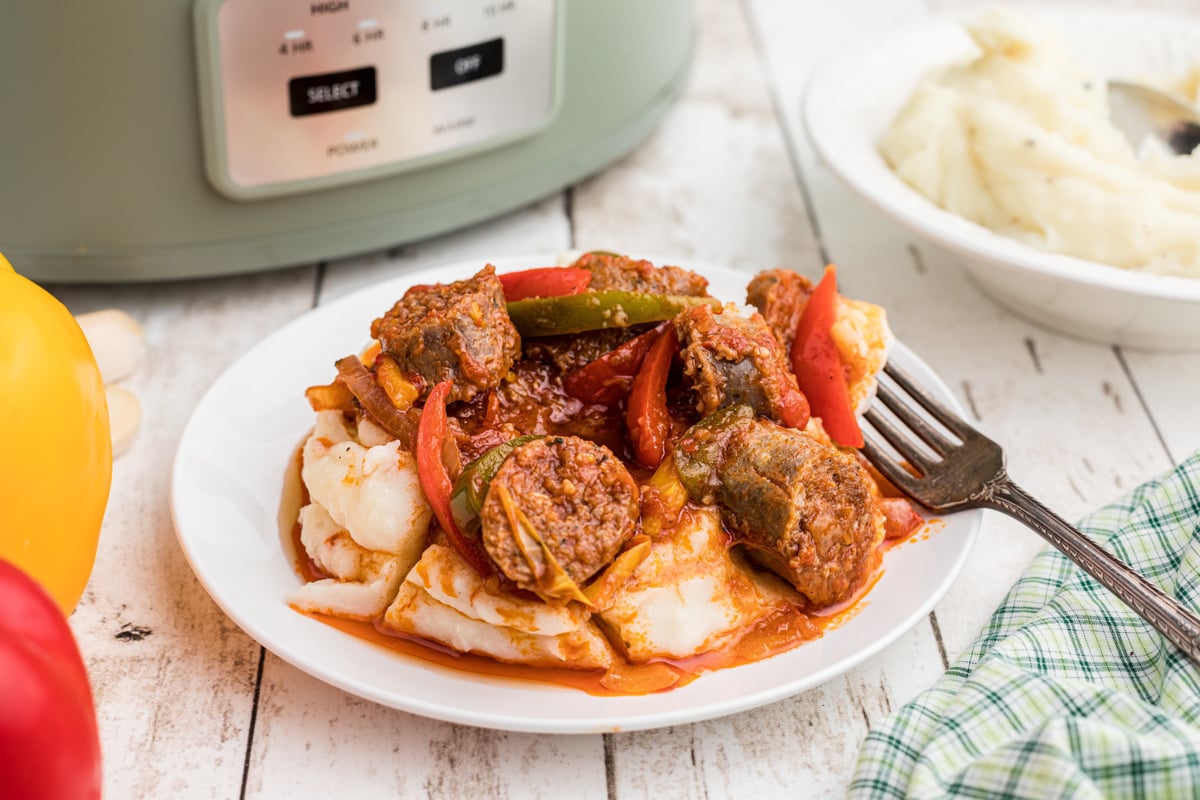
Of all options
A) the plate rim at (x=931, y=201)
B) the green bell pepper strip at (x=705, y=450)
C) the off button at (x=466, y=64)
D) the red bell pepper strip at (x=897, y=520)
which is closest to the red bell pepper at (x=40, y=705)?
the green bell pepper strip at (x=705, y=450)

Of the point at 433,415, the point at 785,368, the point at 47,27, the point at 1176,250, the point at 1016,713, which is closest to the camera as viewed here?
the point at 1016,713

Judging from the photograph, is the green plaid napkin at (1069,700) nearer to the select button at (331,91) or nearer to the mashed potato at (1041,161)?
the mashed potato at (1041,161)

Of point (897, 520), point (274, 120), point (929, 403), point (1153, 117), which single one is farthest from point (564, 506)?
point (1153, 117)

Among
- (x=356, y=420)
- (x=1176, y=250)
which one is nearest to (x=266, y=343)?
(x=356, y=420)

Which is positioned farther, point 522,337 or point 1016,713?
point 522,337

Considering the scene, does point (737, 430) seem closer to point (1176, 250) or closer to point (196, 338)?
point (1176, 250)

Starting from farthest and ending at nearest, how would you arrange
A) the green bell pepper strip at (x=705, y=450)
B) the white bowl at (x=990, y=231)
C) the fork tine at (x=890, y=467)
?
the white bowl at (x=990, y=231)
the fork tine at (x=890, y=467)
the green bell pepper strip at (x=705, y=450)
